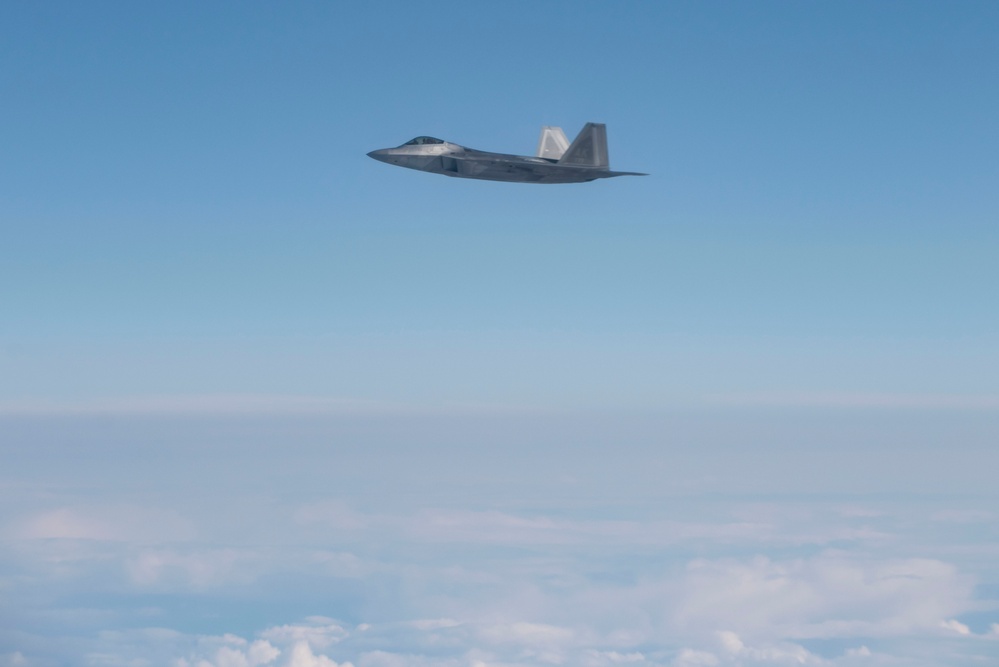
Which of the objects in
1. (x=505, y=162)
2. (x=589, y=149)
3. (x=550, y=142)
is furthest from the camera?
(x=550, y=142)

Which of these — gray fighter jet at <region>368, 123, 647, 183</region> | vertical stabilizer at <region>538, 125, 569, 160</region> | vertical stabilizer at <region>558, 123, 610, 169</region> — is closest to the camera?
A: vertical stabilizer at <region>558, 123, 610, 169</region>

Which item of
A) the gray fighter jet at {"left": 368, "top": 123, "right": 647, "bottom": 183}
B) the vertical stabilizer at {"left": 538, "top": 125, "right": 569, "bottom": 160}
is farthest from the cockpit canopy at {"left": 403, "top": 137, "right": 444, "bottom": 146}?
the vertical stabilizer at {"left": 538, "top": 125, "right": 569, "bottom": 160}

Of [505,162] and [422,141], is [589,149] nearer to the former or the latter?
[505,162]

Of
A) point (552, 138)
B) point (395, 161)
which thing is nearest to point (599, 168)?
point (552, 138)

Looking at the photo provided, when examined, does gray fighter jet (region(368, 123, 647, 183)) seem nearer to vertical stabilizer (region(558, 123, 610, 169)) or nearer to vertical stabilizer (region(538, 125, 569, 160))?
vertical stabilizer (region(558, 123, 610, 169))

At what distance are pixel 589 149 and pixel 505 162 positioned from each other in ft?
21.8

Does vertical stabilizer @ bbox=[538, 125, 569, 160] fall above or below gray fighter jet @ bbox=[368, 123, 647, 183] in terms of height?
above

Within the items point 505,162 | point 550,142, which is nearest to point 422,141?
point 505,162

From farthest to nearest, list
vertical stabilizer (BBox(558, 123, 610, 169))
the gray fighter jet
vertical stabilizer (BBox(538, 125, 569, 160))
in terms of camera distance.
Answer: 1. vertical stabilizer (BBox(538, 125, 569, 160))
2. the gray fighter jet
3. vertical stabilizer (BBox(558, 123, 610, 169))

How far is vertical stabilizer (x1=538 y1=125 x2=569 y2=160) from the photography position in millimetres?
69562

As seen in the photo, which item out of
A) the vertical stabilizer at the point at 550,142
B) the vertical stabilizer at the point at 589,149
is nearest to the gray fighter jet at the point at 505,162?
the vertical stabilizer at the point at 589,149

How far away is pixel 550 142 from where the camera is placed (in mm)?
69812

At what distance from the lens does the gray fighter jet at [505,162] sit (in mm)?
62906

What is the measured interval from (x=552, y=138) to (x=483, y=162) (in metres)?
9.06
